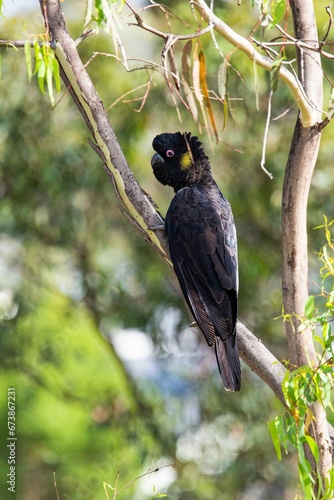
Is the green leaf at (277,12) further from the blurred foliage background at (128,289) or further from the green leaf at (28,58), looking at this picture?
the blurred foliage background at (128,289)

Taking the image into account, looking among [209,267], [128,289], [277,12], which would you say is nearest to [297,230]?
[209,267]

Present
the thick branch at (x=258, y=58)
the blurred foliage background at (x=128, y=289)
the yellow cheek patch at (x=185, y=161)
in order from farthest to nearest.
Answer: the blurred foliage background at (x=128, y=289), the yellow cheek patch at (x=185, y=161), the thick branch at (x=258, y=58)

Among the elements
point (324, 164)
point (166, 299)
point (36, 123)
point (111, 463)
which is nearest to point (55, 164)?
point (36, 123)

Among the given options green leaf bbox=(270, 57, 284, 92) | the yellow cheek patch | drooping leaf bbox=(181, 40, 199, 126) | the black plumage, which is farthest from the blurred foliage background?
green leaf bbox=(270, 57, 284, 92)

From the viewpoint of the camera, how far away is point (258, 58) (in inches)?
86.0

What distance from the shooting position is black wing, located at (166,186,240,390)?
244 centimetres

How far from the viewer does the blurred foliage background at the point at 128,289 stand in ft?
17.9

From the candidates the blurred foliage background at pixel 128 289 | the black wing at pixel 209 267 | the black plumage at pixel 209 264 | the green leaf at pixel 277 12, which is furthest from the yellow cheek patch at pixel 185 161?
the blurred foliage background at pixel 128 289

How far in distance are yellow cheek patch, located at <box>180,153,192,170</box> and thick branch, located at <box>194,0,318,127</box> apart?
84 centimetres

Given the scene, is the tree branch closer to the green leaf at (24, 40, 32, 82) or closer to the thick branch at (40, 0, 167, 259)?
the thick branch at (40, 0, 167, 259)

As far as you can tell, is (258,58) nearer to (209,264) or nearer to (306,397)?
(209,264)

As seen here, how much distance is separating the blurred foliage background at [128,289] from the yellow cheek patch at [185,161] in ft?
6.37

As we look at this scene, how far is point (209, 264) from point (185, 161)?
0.63 m

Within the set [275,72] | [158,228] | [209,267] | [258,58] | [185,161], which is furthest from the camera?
[185,161]
